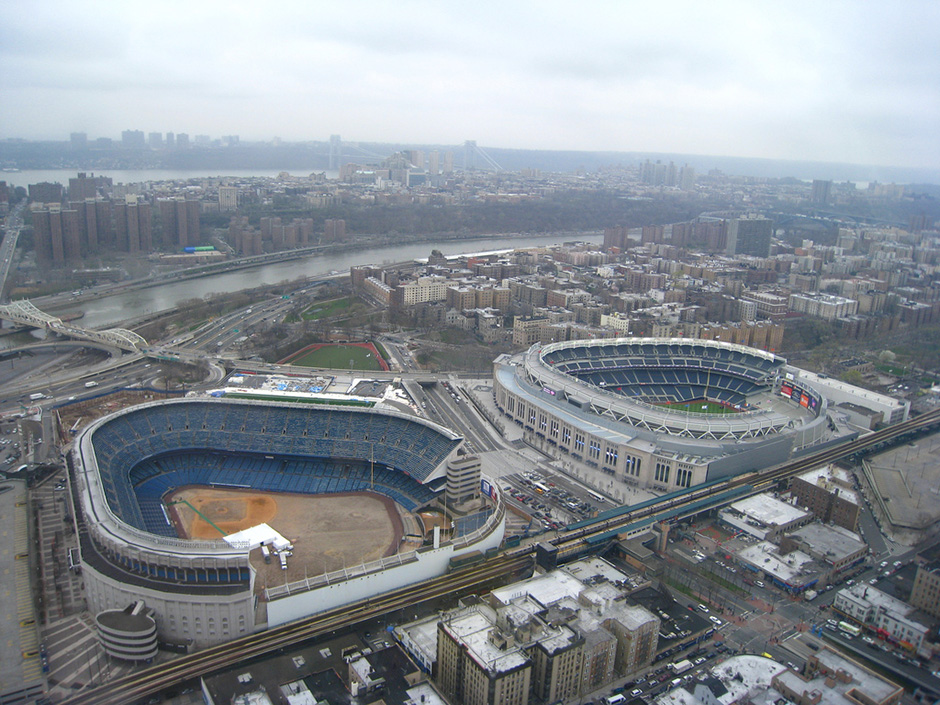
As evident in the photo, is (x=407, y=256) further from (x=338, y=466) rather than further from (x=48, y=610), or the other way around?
(x=48, y=610)

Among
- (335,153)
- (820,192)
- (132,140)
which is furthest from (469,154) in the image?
(820,192)

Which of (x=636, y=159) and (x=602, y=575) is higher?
(x=636, y=159)

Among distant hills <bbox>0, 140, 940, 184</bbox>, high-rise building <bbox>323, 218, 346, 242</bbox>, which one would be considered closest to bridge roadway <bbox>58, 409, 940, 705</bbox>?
distant hills <bbox>0, 140, 940, 184</bbox>

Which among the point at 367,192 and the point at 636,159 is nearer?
the point at 367,192

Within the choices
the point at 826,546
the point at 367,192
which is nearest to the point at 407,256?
the point at 367,192

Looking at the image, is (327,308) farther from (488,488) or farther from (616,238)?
(616,238)

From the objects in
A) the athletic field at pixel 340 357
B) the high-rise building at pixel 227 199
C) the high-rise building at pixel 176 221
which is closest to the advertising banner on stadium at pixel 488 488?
the athletic field at pixel 340 357

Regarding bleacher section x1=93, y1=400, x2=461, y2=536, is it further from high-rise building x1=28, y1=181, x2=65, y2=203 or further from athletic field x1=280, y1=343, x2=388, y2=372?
high-rise building x1=28, y1=181, x2=65, y2=203

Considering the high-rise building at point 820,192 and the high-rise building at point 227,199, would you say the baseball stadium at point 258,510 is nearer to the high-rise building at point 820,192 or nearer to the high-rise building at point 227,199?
the high-rise building at point 227,199
